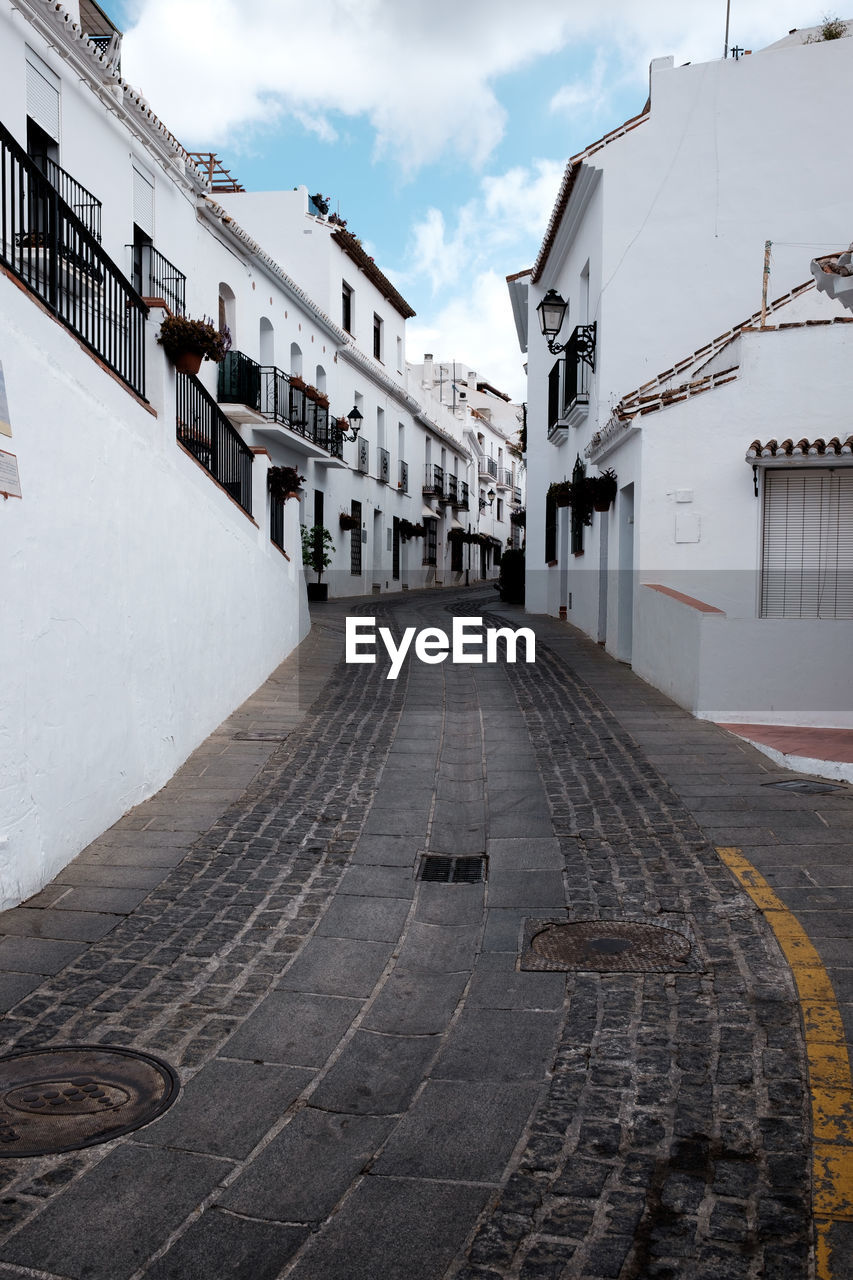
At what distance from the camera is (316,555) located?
Answer: 2697cm

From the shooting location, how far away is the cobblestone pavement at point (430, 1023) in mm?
2830

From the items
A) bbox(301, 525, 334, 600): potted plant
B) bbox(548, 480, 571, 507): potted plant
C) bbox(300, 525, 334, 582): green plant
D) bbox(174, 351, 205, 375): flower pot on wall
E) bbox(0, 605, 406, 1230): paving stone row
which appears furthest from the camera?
bbox(300, 525, 334, 582): green plant

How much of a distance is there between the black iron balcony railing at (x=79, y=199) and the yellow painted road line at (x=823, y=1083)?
42.6 ft

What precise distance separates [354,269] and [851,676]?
24062 millimetres

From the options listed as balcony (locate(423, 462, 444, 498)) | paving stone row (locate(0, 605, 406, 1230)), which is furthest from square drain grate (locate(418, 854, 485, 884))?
balcony (locate(423, 462, 444, 498))

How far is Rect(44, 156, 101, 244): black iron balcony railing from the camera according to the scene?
14.2m

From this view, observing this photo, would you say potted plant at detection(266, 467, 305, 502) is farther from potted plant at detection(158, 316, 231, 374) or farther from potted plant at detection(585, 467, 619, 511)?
potted plant at detection(158, 316, 231, 374)

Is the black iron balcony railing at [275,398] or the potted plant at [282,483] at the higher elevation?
the black iron balcony railing at [275,398]

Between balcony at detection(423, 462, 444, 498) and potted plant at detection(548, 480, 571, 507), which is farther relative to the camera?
balcony at detection(423, 462, 444, 498)

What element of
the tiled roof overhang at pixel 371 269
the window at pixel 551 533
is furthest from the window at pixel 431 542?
the window at pixel 551 533

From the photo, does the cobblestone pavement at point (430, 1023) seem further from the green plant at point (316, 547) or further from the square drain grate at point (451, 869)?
the green plant at point (316, 547)

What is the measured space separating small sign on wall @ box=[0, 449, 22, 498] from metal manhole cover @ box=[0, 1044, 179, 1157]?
9.38 ft

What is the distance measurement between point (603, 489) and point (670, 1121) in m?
11.9

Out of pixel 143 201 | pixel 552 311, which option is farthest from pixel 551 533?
pixel 143 201
